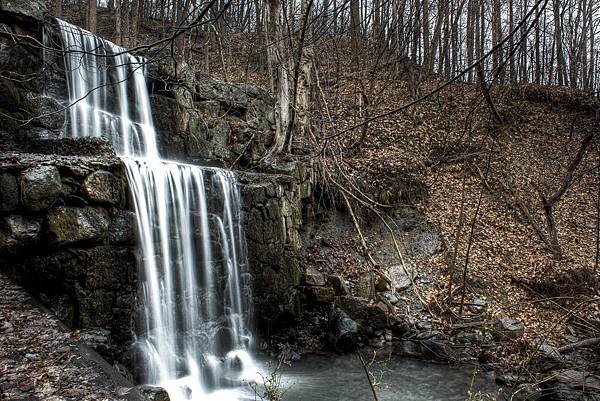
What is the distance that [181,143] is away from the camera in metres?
11.2

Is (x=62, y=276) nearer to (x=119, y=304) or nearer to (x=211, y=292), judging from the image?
(x=119, y=304)

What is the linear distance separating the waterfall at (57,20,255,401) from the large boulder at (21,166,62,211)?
4.39 ft

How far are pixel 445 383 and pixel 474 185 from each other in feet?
27.2

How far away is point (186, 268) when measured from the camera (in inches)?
303

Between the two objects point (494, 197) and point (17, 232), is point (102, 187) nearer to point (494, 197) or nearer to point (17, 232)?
point (17, 232)

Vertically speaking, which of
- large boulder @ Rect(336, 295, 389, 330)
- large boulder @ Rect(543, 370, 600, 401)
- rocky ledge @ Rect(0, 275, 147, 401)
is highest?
rocky ledge @ Rect(0, 275, 147, 401)

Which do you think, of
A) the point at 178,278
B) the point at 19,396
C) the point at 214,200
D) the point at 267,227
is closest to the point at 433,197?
the point at 267,227

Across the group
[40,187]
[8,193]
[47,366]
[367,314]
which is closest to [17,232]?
[8,193]

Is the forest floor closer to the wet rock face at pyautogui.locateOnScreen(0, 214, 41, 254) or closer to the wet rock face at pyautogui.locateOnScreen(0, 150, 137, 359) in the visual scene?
the wet rock face at pyautogui.locateOnScreen(0, 150, 137, 359)

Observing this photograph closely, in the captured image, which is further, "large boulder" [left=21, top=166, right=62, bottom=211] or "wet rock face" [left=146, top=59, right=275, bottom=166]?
"wet rock face" [left=146, top=59, right=275, bottom=166]

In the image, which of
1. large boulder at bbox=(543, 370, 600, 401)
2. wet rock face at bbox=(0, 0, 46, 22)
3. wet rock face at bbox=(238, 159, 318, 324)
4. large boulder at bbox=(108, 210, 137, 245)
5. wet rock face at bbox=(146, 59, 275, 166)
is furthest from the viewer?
wet rock face at bbox=(146, 59, 275, 166)

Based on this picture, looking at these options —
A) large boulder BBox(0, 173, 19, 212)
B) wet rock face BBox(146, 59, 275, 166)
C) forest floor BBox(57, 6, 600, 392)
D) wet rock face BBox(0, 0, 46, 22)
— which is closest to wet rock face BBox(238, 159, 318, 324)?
forest floor BBox(57, 6, 600, 392)

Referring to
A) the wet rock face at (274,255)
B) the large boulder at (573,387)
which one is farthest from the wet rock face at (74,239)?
the large boulder at (573,387)

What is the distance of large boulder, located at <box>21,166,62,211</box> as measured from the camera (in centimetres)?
552
